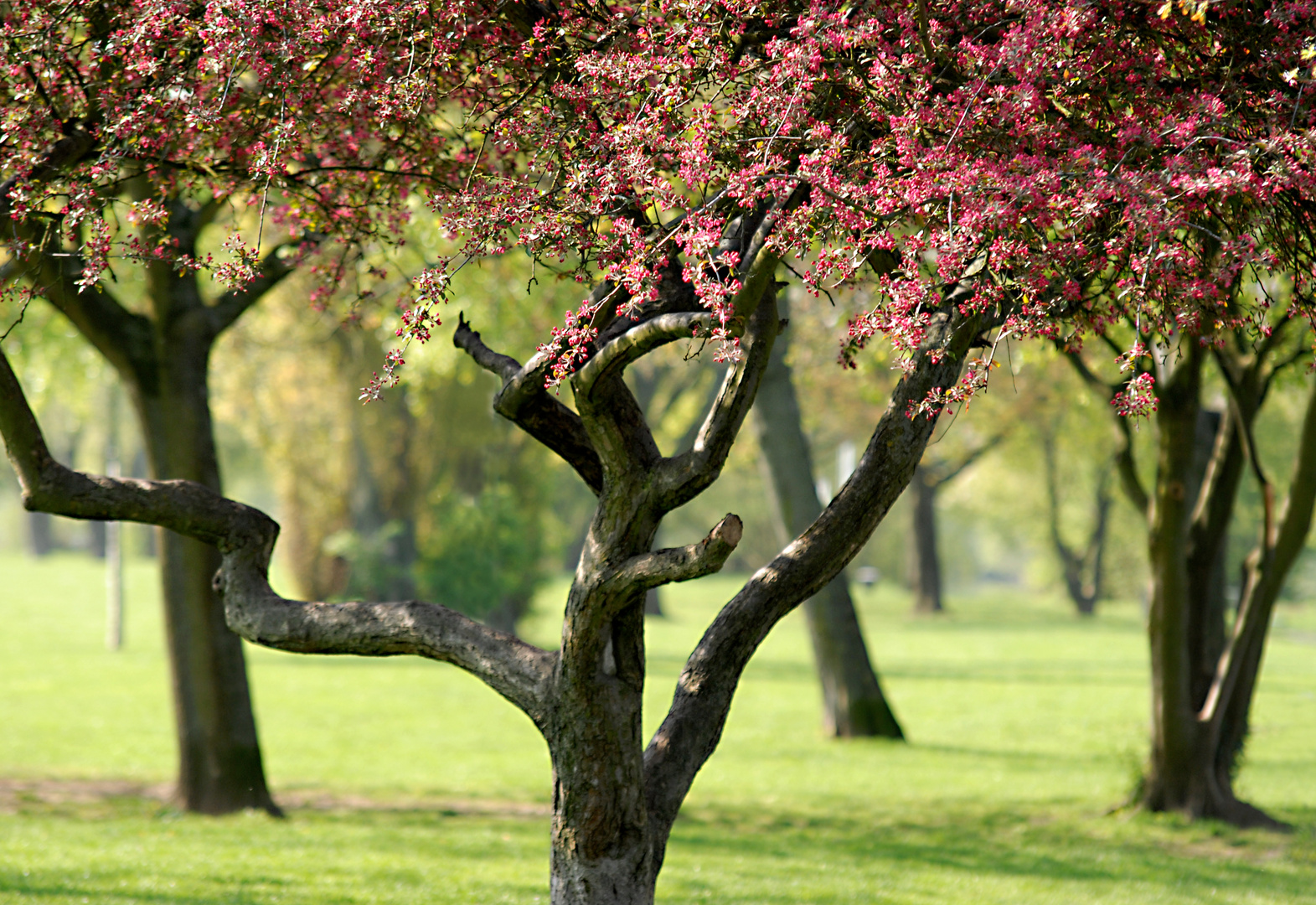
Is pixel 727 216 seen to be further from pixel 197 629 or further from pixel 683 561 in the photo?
pixel 197 629

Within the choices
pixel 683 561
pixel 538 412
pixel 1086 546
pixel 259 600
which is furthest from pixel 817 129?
pixel 1086 546

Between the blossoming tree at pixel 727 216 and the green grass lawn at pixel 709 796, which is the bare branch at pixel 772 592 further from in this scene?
the green grass lawn at pixel 709 796

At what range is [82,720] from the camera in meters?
18.7

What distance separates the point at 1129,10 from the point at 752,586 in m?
2.91

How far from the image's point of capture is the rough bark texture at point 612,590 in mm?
5484

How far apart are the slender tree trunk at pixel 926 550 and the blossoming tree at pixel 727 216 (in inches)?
1292

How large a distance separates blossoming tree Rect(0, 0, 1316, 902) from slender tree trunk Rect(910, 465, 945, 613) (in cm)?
3281

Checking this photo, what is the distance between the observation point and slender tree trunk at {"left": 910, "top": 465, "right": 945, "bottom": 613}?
127 ft

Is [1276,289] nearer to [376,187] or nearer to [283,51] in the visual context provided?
[376,187]

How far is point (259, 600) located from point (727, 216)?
2.95m

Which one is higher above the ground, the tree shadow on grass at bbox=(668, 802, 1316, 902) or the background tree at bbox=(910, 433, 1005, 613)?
the background tree at bbox=(910, 433, 1005, 613)

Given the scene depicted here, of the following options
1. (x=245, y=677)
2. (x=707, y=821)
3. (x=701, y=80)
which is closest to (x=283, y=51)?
(x=701, y=80)

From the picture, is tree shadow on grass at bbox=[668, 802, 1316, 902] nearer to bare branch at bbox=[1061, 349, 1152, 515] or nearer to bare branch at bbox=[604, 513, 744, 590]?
bare branch at bbox=[1061, 349, 1152, 515]

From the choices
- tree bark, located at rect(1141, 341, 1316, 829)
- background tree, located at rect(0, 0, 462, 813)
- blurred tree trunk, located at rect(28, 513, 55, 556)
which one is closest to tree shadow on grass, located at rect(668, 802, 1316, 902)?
tree bark, located at rect(1141, 341, 1316, 829)
